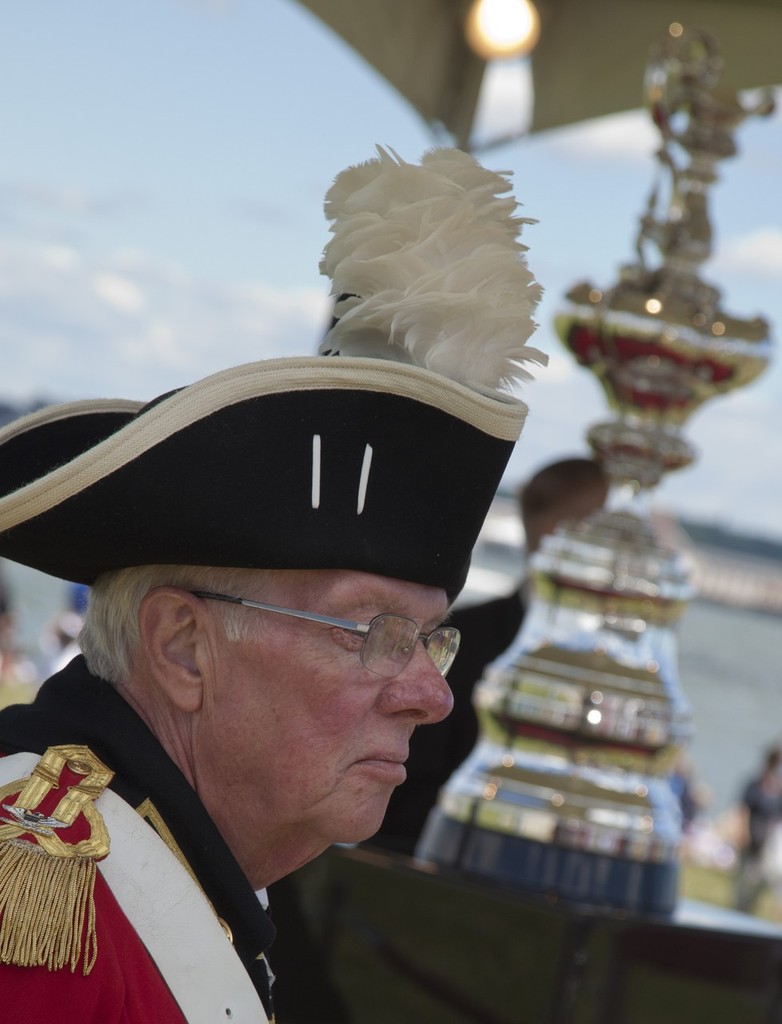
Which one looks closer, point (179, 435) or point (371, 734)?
point (179, 435)

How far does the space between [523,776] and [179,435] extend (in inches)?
68.6

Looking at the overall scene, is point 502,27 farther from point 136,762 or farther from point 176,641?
point 136,762

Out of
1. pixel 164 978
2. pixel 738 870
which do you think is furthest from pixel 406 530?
pixel 738 870

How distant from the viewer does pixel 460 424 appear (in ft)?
5.52

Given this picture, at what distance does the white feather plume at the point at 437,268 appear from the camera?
1.70 m

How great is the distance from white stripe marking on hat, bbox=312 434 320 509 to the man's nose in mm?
225

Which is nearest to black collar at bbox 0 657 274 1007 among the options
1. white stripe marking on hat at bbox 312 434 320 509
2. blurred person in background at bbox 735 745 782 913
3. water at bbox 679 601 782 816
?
white stripe marking on hat at bbox 312 434 320 509

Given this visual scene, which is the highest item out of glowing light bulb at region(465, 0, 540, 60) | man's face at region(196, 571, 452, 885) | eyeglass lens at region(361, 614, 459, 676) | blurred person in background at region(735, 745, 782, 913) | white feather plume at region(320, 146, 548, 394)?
glowing light bulb at region(465, 0, 540, 60)

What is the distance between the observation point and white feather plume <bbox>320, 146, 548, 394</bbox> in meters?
1.70

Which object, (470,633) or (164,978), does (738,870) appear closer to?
(470,633)

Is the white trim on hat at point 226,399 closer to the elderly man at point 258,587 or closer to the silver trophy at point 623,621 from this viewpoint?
the elderly man at point 258,587

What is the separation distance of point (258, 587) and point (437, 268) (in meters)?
0.42

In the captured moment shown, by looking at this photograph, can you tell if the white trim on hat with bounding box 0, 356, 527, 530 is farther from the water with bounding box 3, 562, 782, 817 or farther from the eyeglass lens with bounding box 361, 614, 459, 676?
the water with bounding box 3, 562, 782, 817

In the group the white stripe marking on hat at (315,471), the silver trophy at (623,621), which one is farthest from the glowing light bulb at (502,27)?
the white stripe marking on hat at (315,471)
